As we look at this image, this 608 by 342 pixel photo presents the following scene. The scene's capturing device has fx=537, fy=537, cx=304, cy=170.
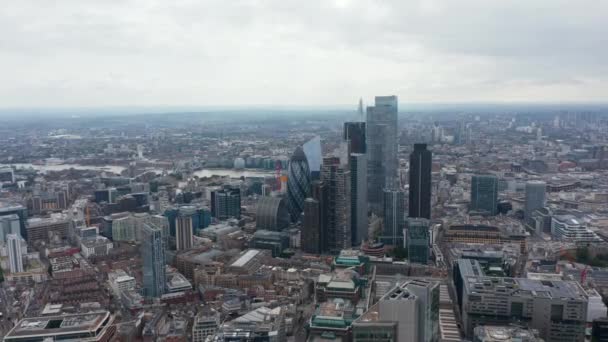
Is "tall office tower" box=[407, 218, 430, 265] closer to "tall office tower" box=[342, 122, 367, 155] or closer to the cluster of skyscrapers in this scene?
the cluster of skyscrapers

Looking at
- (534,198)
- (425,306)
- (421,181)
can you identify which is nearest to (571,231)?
(534,198)

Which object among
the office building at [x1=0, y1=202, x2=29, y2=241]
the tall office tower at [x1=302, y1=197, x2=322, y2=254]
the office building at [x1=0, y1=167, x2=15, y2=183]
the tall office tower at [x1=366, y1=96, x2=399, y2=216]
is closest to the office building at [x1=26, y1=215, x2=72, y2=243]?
the office building at [x1=0, y1=202, x2=29, y2=241]

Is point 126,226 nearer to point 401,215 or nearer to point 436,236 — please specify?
point 401,215

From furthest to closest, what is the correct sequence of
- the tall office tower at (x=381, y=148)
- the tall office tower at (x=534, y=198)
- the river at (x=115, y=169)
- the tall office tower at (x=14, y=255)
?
the river at (x=115, y=169) → the tall office tower at (x=381, y=148) → the tall office tower at (x=534, y=198) → the tall office tower at (x=14, y=255)

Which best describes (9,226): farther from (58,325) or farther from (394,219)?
(394,219)

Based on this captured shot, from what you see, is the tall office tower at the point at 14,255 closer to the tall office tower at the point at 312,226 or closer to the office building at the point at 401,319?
the tall office tower at the point at 312,226

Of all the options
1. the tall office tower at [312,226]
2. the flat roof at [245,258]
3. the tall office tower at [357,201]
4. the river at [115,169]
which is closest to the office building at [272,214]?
the tall office tower at [312,226]
